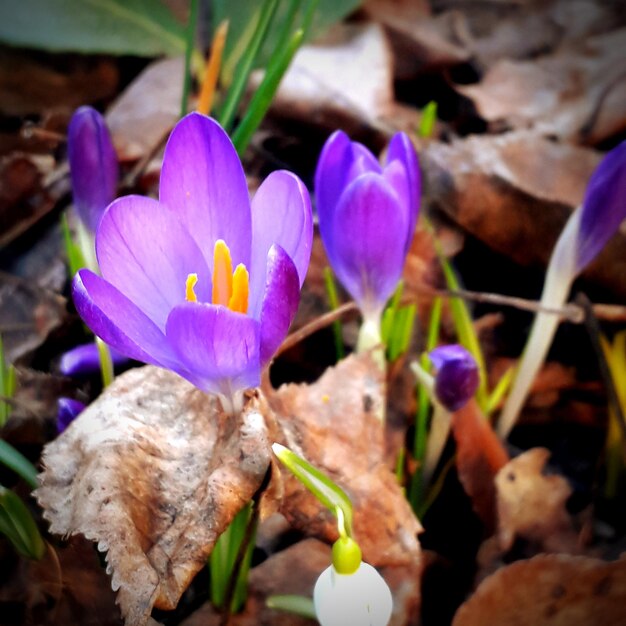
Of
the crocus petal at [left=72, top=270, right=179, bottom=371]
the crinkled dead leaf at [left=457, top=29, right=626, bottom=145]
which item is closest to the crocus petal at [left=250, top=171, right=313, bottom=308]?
the crocus petal at [left=72, top=270, right=179, bottom=371]

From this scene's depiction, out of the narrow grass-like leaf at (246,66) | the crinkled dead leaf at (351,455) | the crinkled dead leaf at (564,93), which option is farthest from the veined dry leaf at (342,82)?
the crinkled dead leaf at (351,455)

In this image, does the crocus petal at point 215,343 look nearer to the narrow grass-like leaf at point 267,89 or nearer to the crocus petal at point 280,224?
the crocus petal at point 280,224

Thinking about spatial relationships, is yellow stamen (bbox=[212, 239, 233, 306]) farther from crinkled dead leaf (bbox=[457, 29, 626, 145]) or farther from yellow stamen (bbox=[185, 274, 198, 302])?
crinkled dead leaf (bbox=[457, 29, 626, 145])

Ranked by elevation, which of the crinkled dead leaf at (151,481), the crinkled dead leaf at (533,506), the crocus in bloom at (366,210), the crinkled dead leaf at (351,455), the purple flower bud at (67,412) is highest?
the crocus in bloom at (366,210)

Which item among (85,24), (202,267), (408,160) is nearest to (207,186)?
(202,267)

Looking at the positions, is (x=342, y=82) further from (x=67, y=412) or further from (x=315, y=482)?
(x=315, y=482)

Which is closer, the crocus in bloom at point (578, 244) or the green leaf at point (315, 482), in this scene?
the green leaf at point (315, 482)
